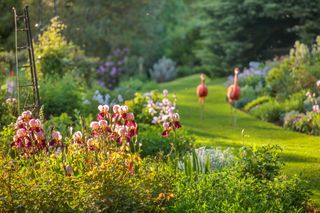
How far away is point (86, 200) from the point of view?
618cm

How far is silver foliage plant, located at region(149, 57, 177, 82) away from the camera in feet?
99.2

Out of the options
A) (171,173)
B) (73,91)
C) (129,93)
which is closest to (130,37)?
(129,93)

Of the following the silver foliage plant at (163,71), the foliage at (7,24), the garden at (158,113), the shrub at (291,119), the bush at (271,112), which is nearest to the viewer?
the garden at (158,113)

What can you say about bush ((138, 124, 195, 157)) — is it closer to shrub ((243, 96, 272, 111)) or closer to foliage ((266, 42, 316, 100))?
foliage ((266, 42, 316, 100))

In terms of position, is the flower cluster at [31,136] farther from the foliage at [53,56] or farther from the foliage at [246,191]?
the foliage at [53,56]

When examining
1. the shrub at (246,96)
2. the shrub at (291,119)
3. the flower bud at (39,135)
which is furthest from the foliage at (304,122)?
the flower bud at (39,135)

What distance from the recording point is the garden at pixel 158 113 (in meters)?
6.84

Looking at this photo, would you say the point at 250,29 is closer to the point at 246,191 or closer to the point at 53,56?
the point at 53,56

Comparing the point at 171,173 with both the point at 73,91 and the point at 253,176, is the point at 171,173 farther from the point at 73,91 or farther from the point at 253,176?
the point at 73,91

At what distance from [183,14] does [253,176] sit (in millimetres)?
30926

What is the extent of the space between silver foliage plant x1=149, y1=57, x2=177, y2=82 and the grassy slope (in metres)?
9.65

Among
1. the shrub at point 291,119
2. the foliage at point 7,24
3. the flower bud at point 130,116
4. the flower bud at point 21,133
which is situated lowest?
the shrub at point 291,119

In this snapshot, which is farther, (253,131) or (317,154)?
(253,131)

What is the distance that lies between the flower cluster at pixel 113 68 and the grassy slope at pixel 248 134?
7530mm
